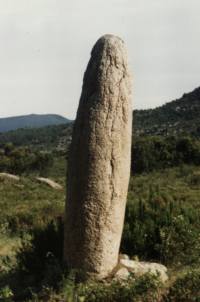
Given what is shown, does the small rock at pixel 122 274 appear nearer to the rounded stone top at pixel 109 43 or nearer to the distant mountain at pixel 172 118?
the rounded stone top at pixel 109 43

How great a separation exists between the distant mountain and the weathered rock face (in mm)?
55257

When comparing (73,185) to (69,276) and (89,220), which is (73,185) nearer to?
(89,220)

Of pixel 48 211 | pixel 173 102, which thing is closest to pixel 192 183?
pixel 48 211

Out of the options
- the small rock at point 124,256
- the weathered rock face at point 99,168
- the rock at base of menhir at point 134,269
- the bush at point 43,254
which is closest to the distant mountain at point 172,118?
the bush at point 43,254

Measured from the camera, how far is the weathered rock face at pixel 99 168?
7.49 meters

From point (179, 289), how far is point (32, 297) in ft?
6.44

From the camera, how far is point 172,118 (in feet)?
262

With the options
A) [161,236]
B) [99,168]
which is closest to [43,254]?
[161,236]

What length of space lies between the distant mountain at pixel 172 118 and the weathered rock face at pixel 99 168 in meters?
55.3

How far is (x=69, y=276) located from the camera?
7.17 m

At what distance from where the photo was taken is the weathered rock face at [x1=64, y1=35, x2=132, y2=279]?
24.6ft

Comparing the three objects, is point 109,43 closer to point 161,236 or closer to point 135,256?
point 161,236

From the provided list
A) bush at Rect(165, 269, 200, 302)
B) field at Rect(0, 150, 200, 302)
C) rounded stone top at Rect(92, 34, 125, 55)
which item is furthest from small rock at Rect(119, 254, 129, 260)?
rounded stone top at Rect(92, 34, 125, 55)

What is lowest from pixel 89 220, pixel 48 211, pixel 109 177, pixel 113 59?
pixel 48 211
